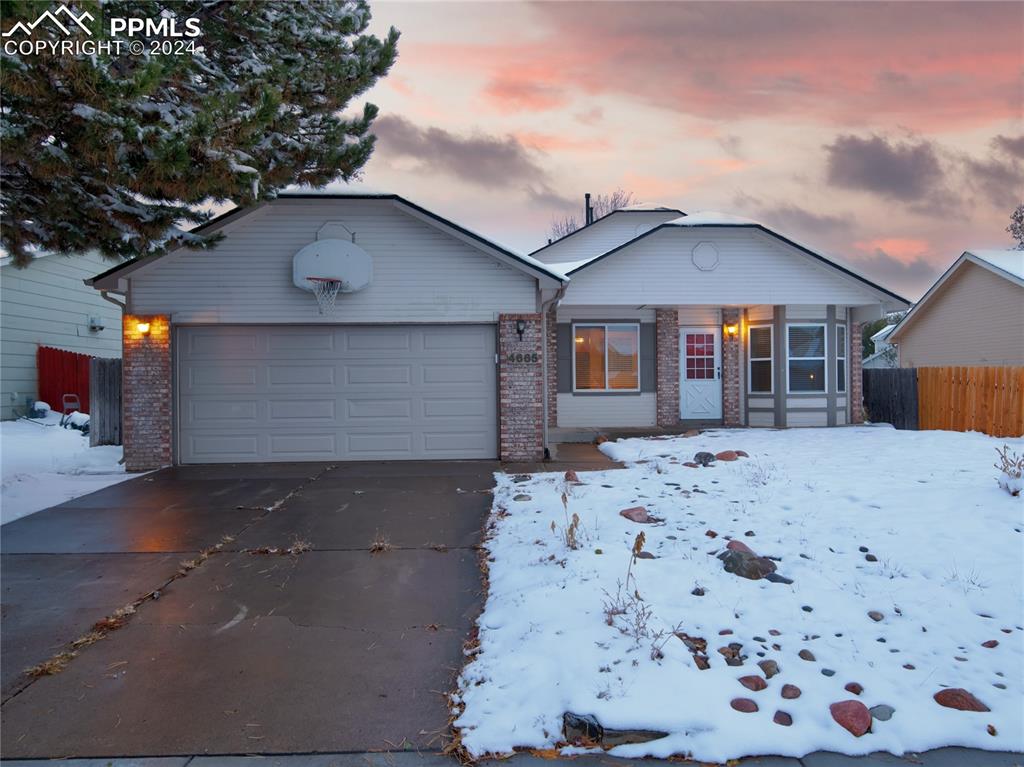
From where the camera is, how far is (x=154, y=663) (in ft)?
12.2

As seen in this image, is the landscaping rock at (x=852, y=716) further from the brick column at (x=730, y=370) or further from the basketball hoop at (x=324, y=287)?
the brick column at (x=730, y=370)

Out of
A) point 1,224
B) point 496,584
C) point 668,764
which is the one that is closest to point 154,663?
point 496,584

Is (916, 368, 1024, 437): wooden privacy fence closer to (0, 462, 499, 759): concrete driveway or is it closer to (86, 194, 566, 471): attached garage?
(86, 194, 566, 471): attached garage

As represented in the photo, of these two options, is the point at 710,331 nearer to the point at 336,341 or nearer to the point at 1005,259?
the point at 336,341

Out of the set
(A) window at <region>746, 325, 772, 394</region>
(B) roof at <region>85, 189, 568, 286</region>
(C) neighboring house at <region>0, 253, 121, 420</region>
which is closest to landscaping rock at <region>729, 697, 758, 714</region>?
(B) roof at <region>85, 189, 568, 286</region>

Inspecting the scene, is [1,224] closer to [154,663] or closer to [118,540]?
[118,540]

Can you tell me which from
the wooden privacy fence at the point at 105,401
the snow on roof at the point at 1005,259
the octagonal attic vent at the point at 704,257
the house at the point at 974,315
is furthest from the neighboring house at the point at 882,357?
the wooden privacy fence at the point at 105,401

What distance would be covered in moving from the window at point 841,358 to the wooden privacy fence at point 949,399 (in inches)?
52.6

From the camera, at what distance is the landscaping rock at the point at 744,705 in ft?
9.89

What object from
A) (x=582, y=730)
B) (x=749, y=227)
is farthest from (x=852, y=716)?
(x=749, y=227)

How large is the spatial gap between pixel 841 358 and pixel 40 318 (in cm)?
2030

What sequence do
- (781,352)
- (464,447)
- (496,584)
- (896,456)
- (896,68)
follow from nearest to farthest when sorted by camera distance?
(496,584), (896,456), (896,68), (464,447), (781,352)

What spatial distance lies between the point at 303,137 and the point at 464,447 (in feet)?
18.1

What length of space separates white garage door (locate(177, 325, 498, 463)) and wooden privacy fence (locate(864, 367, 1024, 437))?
9.60 m
